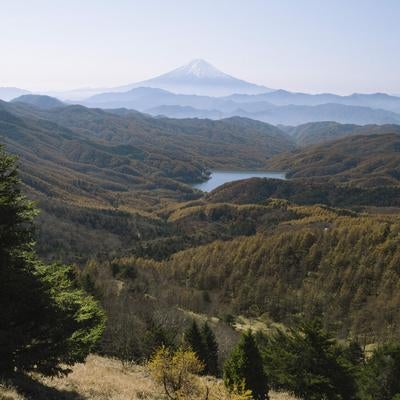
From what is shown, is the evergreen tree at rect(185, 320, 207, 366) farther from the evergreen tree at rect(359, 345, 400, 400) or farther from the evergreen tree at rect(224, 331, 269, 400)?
the evergreen tree at rect(224, 331, 269, 400)

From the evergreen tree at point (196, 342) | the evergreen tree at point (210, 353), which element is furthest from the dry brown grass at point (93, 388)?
the evergreen tree at point (210, 353)

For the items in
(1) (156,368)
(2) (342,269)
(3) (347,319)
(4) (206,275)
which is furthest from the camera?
(4) (206,275)

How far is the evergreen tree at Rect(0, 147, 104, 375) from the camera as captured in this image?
55.9ft

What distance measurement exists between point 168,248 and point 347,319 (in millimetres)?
77783

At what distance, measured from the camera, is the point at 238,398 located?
54.9 feet

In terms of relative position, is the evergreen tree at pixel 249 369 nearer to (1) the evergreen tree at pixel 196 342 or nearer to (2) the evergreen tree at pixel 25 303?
(2) the evergreen tree at pixel 25 303

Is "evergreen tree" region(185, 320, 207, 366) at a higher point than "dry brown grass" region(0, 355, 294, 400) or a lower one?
lower

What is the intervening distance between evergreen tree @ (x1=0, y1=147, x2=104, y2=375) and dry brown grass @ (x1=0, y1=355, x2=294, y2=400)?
133 cm

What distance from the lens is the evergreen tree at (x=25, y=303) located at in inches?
671

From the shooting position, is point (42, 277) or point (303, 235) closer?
point (42, 277)

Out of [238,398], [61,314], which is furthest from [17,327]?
[238,398]

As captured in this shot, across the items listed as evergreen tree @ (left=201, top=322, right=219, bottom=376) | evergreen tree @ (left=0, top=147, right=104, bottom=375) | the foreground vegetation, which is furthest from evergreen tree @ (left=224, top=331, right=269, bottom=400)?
evergreen tree @ (left=201, top=322, right=219, bottom=376)

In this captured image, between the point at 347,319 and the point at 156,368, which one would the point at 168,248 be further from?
the point at 156,368

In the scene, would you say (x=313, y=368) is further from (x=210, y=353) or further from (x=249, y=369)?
(x=210, y=353)
